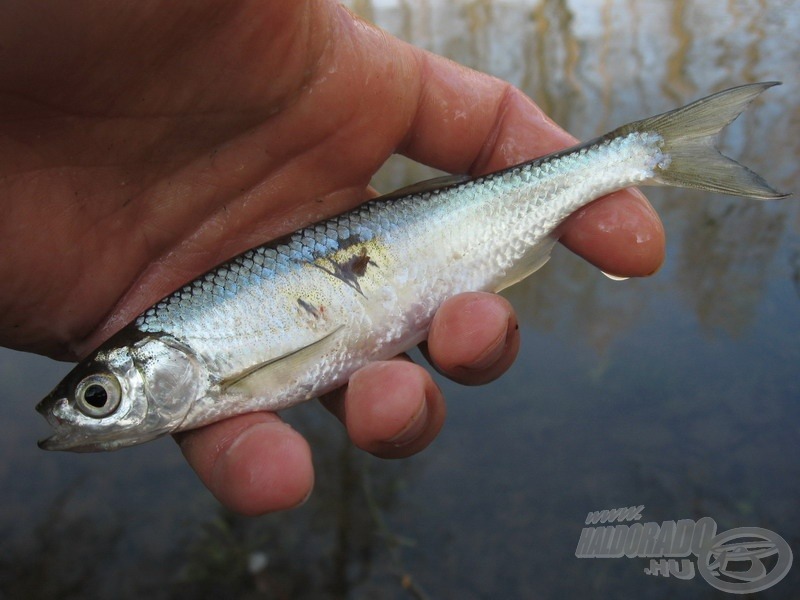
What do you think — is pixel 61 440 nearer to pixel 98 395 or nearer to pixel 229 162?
pixel 98 395

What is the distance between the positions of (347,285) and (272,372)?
1.46 ft

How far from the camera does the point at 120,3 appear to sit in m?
2.28

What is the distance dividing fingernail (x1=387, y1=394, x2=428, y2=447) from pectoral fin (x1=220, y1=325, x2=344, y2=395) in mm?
458

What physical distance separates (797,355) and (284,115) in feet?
14.1

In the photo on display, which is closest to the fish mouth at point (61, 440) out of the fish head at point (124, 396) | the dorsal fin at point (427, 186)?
the fish head at point (124, 396)

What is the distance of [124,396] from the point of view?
91.9 inches

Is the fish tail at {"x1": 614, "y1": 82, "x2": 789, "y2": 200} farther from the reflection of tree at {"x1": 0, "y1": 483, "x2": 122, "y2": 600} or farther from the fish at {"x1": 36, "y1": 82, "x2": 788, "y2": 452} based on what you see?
the reflection of tree at {"x1": 0, "y1": 483, "x2": 122, "y2": 600}

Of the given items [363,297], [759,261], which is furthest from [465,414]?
[759,261]

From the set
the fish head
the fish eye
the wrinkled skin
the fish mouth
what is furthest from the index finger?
the fish mouth

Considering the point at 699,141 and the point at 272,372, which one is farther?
the point at 699,141

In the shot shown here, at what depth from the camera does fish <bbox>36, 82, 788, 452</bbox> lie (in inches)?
93.0

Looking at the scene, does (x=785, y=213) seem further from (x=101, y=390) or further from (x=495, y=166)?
(x=101, y=390)

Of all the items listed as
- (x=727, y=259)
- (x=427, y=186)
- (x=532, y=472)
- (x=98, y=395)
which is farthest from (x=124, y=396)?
(x=727, y=259)

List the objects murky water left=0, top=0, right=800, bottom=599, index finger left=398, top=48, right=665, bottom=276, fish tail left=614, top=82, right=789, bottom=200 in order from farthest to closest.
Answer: murky water left=0, top=0, right=800, bottom=599 < index finger left=398, top=48, right=665, bottom=276 < fish tail left=614, top=82, right=789, bottom=200
